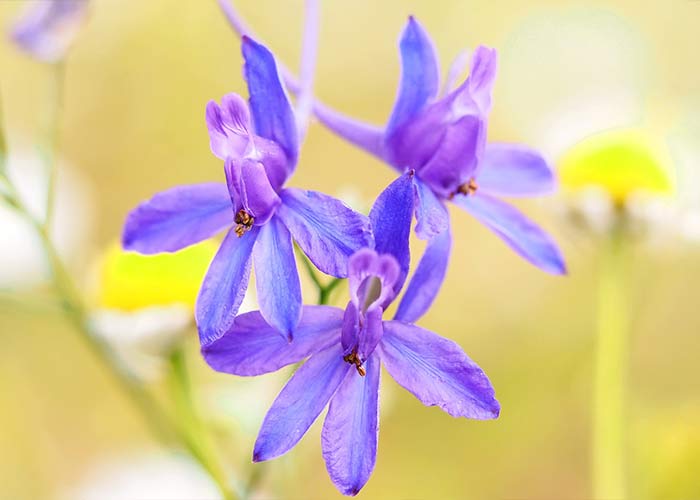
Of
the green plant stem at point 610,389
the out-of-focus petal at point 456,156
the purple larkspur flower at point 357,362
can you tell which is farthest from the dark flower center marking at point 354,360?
the green plant stem at point 610,389

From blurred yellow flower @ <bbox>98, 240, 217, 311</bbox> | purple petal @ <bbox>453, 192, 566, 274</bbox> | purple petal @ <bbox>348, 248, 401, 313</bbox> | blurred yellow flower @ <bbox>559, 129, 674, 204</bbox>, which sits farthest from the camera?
blurred yellow flower @ <bbox>559, 129, 674, 204</bbox>

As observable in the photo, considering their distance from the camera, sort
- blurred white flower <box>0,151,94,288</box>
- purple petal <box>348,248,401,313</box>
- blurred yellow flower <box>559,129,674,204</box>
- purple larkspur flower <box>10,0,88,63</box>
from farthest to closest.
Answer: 1. blurred white flower <box>0,151,94,288</box>
2. blurred yellow flower <box>559,129,674,204</box>
3. purple larkspur flower <box>10,0,88,63</box>
4. purple petal <box>348,248,401,313</box>

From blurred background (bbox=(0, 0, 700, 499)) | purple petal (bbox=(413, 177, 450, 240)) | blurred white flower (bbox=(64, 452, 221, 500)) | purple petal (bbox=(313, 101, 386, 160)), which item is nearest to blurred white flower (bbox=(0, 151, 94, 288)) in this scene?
blurred background (bbox=(0, 0, 700, 499))

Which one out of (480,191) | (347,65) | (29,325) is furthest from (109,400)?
(480,191)

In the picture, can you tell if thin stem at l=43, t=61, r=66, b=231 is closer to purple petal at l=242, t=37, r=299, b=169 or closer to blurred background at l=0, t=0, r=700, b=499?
blurred background at l=0, t=0, r=700, b=499

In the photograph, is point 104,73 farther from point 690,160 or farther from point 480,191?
point 480,191

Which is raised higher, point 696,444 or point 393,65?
point 393,65

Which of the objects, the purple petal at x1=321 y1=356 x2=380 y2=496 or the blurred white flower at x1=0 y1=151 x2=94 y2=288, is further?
the blurred white flower at x1=0 y1=151 x2=94 y2=288

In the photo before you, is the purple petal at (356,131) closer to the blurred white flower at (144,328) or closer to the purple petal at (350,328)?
the purple petal at (350,328)
